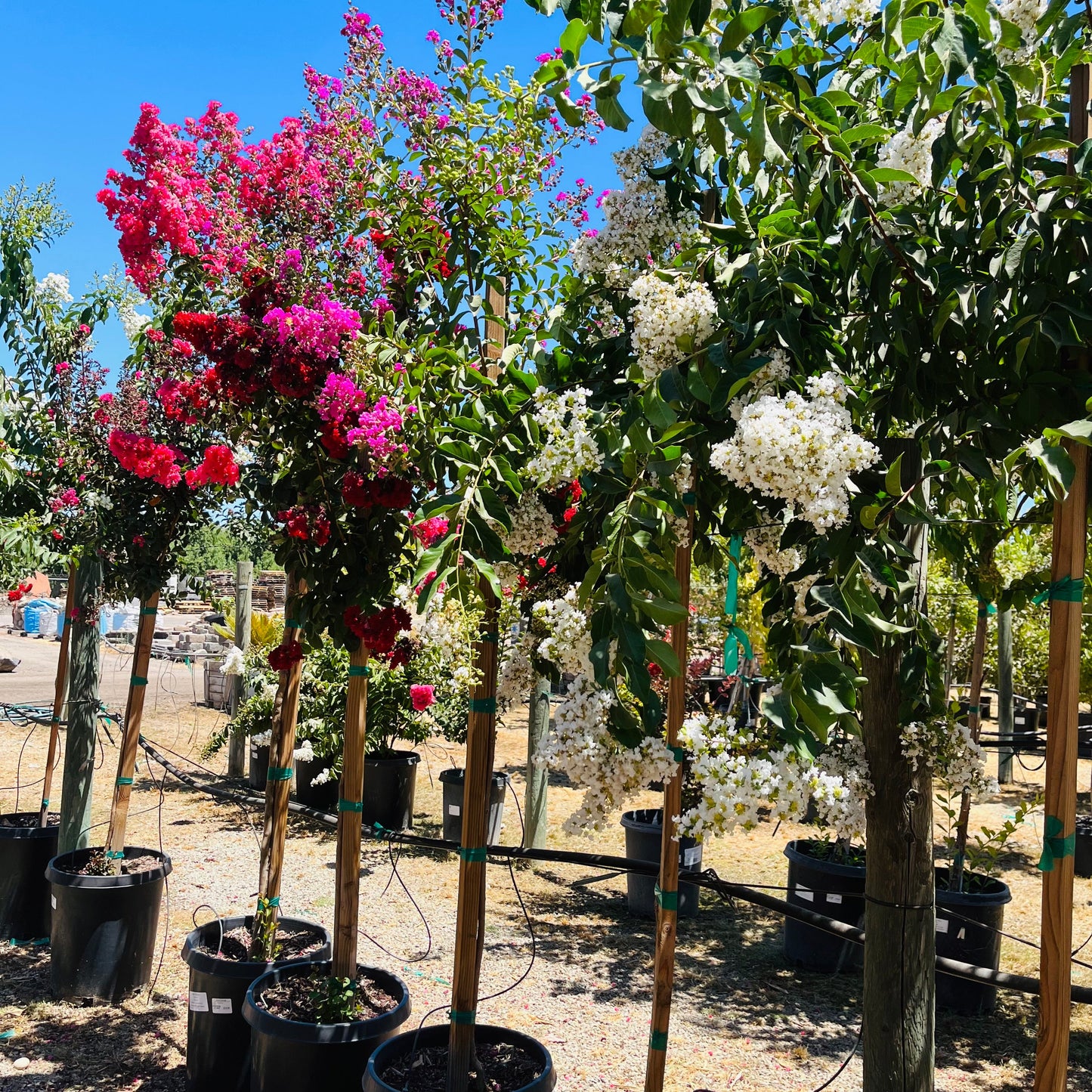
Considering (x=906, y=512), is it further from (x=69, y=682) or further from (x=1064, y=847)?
(x=69, y=682)

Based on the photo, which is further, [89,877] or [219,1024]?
[89,877]

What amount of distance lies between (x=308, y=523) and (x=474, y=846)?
870 mm

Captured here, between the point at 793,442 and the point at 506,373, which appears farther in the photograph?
the point at 506,373

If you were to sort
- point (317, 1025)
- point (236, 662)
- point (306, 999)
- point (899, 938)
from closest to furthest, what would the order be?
1. point (899, 938)
2. point (317, 1025)
3. point (306, 999)
4. point (236, 662)

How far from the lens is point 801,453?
1.28 m

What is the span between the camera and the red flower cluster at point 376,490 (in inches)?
87.4

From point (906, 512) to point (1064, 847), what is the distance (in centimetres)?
64

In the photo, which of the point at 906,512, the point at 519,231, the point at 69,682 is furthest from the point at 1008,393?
the point at 69,682

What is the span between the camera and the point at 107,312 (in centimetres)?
445

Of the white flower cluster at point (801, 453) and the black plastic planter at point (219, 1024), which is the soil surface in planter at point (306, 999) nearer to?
the black plastic planter at point (219, 1024)

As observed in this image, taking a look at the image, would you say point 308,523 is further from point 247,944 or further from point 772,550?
point 247,944

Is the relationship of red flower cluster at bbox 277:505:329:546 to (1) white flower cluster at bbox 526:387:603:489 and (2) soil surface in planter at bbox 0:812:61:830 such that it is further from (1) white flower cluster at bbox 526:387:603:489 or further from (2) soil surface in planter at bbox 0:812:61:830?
(2) soil surface in planter at bbox 0:812:61:830

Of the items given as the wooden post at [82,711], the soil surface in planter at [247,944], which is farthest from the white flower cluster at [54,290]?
the soil surface in planter at [247,944]

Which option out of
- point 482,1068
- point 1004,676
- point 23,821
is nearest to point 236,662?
point 23,821
